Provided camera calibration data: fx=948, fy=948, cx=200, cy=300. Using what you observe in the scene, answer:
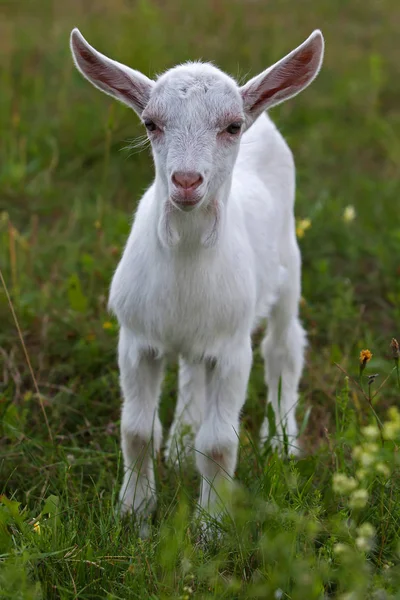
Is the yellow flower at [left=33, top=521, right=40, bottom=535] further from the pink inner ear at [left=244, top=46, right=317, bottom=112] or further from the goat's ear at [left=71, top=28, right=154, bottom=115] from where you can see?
the pink inner ear at [left=244, top=46, right=317, bottom=112]

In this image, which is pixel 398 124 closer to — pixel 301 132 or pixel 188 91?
pixel 301 132

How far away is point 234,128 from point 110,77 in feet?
1.70

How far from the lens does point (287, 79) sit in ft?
11.7

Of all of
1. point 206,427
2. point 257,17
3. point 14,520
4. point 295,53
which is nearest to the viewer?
point 14,520

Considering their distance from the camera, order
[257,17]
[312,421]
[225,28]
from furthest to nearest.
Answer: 1. [257,17]
2. [225,28]
3. [312,421]

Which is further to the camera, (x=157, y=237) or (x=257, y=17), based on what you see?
(x=257, y=17)

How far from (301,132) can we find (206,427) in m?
4.39

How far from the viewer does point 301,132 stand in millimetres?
7637

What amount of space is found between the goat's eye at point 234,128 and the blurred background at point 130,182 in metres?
1.04

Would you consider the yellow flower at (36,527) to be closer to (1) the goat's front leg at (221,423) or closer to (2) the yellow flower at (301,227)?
(1) the goat's front leg at (221,423)

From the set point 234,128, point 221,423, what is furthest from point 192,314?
point 234,128

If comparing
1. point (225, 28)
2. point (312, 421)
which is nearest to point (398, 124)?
point (225, 28)

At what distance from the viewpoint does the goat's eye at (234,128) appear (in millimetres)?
3396

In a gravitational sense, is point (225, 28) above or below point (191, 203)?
above
